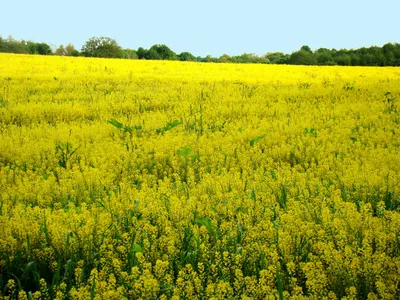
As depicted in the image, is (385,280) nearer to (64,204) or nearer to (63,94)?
(64,204)

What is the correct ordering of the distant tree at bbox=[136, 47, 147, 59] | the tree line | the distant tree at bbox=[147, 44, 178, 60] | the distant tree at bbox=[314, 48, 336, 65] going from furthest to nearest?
the distant tree at bbox=[136, 47, 147, 59] → the distant tree at bbox=[147, 44, 178, 60] → the distant tree at bbox=[314, 48, 336, 65] → the tree line

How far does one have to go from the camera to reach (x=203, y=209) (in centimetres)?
329

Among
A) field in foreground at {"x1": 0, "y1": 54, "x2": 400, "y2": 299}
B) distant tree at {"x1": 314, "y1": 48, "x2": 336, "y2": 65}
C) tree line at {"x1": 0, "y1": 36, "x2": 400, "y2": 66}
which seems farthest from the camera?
distant tree at {"x1": 314, "y1": 48, "x2": 336, "y2": 65}

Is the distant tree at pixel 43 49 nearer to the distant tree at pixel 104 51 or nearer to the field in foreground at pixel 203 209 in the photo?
the distant tree at pixel 104 51

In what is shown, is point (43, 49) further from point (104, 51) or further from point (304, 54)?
point (304, 54)

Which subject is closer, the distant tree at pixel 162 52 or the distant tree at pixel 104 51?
the distant tree at pixel 104 51

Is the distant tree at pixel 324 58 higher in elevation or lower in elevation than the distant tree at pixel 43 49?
lower

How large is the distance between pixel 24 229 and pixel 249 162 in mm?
2633

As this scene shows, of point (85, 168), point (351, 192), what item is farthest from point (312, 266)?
point (85, 168)

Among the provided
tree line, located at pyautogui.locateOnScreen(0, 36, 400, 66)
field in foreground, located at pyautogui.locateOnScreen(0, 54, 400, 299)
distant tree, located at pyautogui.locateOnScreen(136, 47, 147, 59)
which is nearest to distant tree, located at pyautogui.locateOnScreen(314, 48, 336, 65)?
tree line, located at pyautogui.locateOnScreen(0, 36, 400, 66)

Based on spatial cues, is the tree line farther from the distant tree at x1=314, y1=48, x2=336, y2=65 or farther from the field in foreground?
the field in foreground

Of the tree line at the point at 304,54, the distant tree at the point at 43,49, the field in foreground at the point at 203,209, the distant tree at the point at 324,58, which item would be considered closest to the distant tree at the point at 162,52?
the tree line at the point at 304,54

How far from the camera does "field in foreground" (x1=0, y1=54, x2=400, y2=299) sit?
2246 millimetres

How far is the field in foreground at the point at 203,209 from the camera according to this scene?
2.25m
